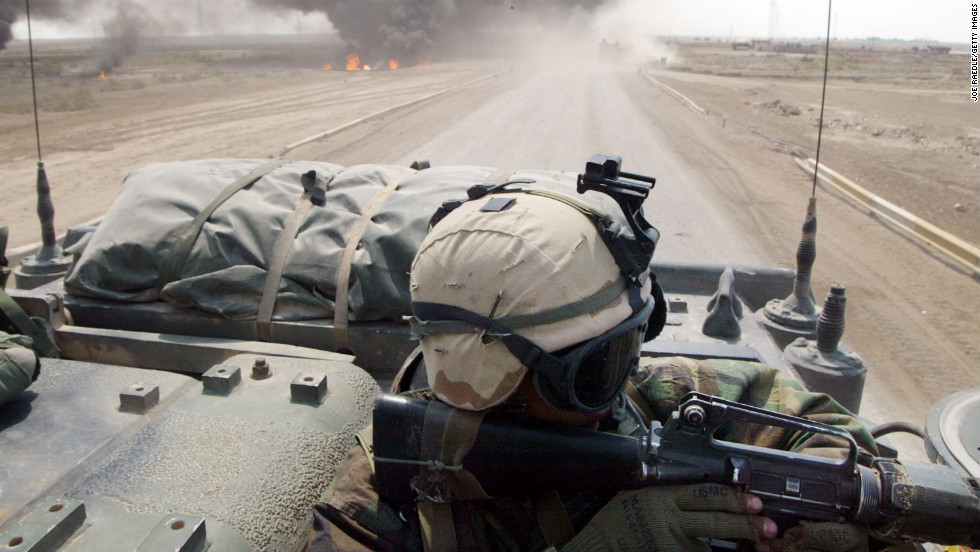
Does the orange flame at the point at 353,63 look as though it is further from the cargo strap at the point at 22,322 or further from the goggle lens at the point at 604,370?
the goggle lens at the point at 604,370

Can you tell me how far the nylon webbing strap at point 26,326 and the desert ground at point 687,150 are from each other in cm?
539

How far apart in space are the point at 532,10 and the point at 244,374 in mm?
66542

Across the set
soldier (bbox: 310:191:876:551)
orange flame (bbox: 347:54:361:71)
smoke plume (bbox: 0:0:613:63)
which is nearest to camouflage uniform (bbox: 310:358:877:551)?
soldier (bbox: 310:191:876:551)

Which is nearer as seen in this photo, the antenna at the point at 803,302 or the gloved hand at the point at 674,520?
the gloved hand at the point at 674,520

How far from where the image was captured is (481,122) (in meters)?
17.6

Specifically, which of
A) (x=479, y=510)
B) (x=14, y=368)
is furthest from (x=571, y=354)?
(x=14, y=368)

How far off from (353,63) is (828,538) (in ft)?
153

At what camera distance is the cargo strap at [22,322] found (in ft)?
7.41

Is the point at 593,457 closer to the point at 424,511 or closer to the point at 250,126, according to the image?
the point at 424,511

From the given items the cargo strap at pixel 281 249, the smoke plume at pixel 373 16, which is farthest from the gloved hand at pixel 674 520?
the smoke plume at pixel 373 16

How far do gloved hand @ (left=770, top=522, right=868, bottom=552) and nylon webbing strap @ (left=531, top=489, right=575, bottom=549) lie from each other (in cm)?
48

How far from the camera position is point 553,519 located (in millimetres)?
1596

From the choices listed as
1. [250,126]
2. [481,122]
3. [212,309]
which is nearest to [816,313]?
[212,309]

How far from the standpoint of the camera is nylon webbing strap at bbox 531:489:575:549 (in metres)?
1.57
